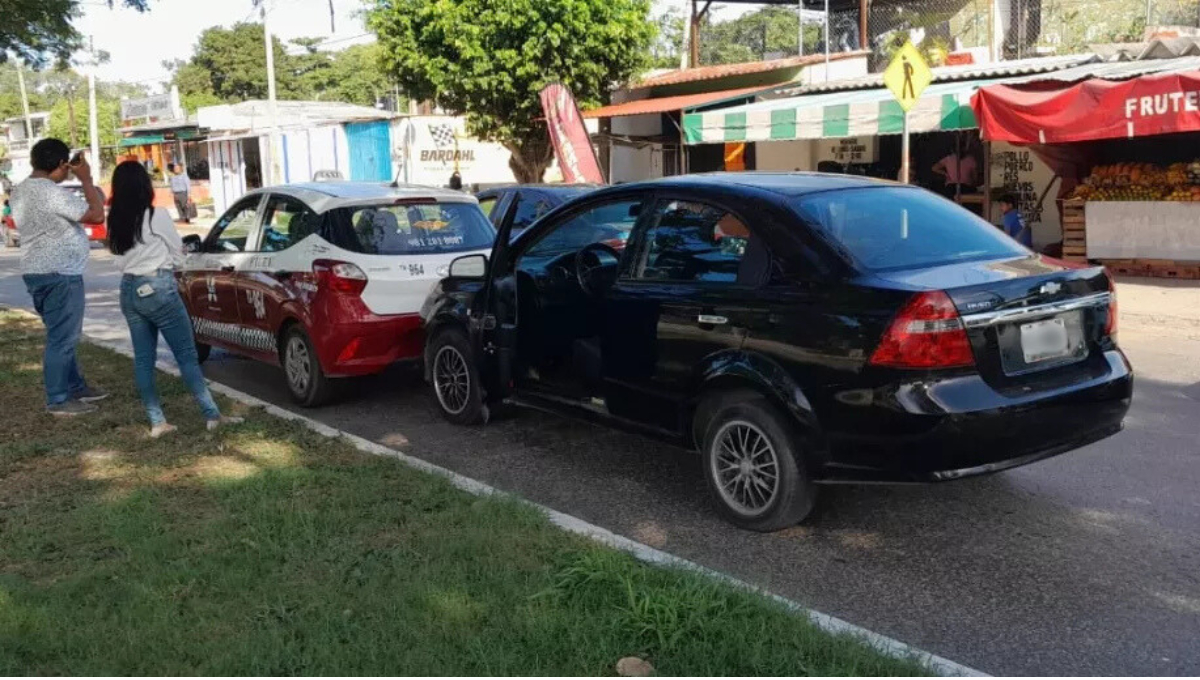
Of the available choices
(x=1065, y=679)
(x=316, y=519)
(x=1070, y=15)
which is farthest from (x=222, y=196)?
(x=1065, y=679)

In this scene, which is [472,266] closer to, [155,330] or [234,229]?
[155,330]

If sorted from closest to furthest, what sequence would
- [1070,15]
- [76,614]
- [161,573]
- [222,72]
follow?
1. [76,614]
2. [161,573]
3. [1070,15]
4. [222,72]

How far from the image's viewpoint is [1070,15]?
22656 mm

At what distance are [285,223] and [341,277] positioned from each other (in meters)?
0.97

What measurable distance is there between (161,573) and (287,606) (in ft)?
2.29

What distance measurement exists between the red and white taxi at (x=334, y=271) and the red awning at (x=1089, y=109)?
7.79 metres

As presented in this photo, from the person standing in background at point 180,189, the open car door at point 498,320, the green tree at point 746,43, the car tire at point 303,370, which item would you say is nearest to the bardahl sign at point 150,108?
the person standing in background at point 180,189

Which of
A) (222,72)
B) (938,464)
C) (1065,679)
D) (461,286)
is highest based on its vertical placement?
(222,72)

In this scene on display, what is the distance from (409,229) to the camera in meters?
7.62

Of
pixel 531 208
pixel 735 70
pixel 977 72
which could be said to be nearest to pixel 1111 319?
pixel 531 208

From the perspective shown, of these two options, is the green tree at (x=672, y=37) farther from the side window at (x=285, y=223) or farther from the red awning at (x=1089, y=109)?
the side window at (x=285, y=223)

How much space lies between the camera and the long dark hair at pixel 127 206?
21.4 feet

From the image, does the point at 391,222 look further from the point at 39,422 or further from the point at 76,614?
the point at 76,614

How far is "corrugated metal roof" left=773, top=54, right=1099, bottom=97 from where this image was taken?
1509 centimetres
